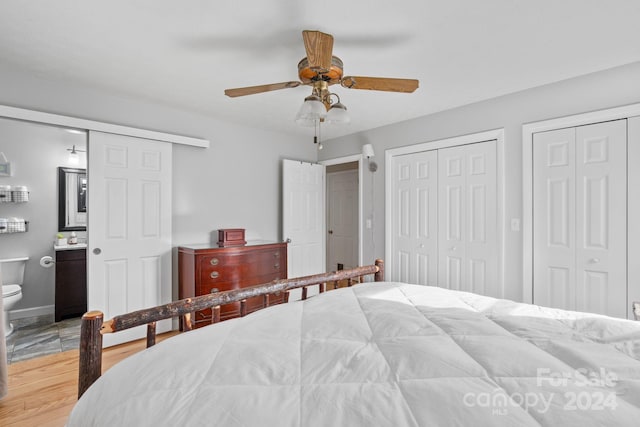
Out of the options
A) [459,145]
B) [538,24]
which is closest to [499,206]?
[459,145]

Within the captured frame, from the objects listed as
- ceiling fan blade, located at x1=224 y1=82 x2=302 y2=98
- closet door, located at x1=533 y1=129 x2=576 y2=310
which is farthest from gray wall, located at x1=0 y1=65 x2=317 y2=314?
closet door, located at x1=533 y1=129 x2=576 y2=310

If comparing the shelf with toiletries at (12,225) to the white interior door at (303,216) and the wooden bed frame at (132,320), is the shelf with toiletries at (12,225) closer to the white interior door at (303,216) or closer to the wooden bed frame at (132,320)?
the white interior door at (303,216)

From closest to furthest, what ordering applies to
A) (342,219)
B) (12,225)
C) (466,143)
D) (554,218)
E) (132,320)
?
(132,320)
(554,218)
(466,143)
(12,225)
(342,219)

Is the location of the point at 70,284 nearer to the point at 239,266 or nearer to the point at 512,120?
the point at 239,266

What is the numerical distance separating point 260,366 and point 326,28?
1809 mm

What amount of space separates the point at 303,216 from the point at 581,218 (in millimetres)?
2982

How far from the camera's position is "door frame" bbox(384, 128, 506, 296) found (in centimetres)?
303

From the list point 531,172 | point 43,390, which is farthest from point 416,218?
point 43,390

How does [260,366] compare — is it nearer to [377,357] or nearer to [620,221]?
[377,357]

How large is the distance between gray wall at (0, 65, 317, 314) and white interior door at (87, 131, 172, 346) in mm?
184

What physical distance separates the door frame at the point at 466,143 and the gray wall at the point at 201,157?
138 cm

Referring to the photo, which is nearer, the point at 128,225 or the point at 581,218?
the point at 581,218

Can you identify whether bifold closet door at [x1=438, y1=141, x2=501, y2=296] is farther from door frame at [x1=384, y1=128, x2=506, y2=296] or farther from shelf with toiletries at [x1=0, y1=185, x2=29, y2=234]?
shelf with toiletries at [x1=0, y1=185, x2=29, y2=234]
